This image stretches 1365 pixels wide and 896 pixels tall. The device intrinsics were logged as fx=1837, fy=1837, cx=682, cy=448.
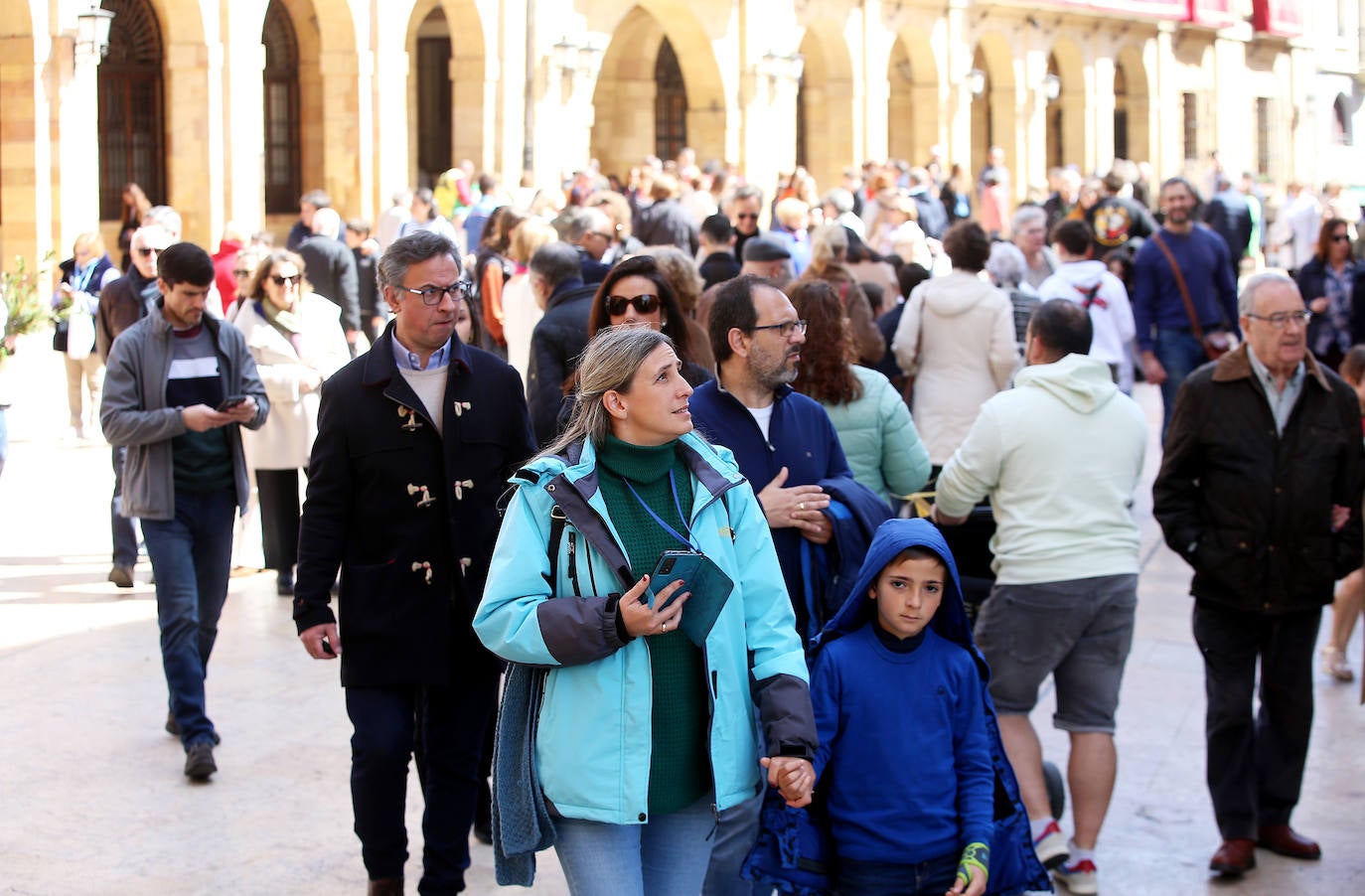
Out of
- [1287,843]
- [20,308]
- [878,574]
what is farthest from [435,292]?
[20,308]

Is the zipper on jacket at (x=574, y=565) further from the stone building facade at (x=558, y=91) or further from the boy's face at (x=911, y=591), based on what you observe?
the stone building facade at (x=558, y=91)

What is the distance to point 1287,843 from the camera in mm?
5895

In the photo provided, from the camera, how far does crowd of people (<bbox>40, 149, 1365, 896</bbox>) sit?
379 centimetres

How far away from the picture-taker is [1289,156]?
160 feet

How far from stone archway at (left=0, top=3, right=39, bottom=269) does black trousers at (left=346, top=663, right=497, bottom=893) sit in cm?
1539

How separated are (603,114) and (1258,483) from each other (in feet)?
87.8

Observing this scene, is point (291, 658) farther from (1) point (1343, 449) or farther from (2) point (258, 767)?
(1) point (1343, 449)

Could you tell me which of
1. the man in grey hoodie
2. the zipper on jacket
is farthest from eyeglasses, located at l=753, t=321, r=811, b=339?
the zipper on jacket

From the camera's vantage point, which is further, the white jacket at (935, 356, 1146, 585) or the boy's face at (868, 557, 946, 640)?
the white jacket at (935, 356, 1146, 585)

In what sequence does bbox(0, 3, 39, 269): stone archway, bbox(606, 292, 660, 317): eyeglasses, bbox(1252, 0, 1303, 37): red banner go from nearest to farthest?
bbox(606, 292, 660, 317): eyeglasses, bbox(0, 3, 39, 269): stone archway, bbox(1252, 0, 1303, 37): red banner

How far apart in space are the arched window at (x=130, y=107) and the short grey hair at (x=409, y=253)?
19.3 metres

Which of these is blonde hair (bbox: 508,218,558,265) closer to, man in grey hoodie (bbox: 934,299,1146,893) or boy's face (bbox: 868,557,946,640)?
man in grey hoodie (bbox: 934,299,1146,893)

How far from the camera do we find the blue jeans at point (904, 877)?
4.12 metres

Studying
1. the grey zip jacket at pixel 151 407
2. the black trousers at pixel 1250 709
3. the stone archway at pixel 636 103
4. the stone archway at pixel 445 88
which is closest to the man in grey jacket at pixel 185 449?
the grey zip jacket at pixel 151 407
